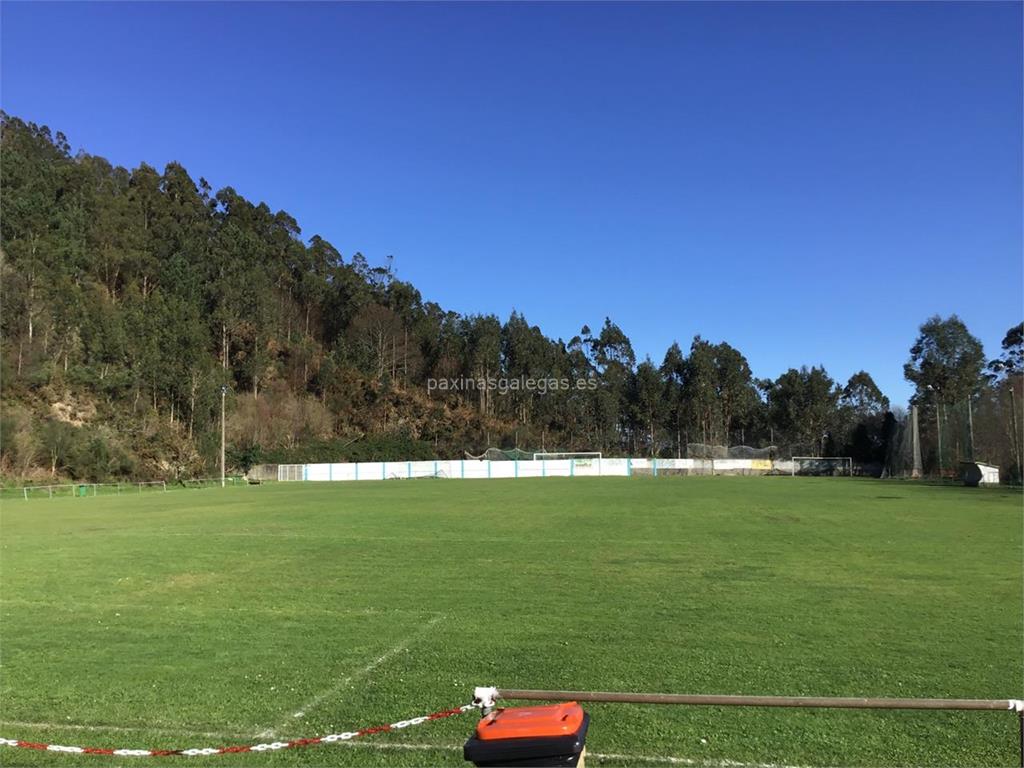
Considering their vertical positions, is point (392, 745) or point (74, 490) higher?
point (392, 745)

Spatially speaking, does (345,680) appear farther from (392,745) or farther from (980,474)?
(980,474)

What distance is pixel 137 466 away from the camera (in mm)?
57625

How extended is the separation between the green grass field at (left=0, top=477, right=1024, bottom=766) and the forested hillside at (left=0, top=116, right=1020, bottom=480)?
45.7 meters

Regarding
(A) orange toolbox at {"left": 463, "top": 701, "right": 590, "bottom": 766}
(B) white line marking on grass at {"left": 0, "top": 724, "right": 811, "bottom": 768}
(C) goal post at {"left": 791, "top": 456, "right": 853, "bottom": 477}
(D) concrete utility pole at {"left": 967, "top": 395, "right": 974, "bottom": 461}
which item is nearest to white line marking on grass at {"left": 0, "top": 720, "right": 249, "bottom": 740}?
(B) white line marking on grass at {"left": 0, "top": 724, "right": 811, "bottom": 768}

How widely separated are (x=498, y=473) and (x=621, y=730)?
72678mm

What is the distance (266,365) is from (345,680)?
83992 millimetres

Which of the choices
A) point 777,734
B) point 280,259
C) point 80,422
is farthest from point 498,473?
point 777,734

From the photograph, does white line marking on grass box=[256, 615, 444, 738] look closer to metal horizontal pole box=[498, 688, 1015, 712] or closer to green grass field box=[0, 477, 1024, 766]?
green grass field box=[0, 477, 1024, 766]

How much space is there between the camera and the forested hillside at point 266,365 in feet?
197

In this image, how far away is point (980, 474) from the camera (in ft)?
150

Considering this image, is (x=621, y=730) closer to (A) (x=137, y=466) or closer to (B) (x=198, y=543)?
(B) (x=198, y=543)

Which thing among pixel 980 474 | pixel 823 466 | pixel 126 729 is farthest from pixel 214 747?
pixel 823 466

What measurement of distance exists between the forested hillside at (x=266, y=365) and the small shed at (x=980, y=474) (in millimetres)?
4456

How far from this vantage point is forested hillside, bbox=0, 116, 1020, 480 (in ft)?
197
